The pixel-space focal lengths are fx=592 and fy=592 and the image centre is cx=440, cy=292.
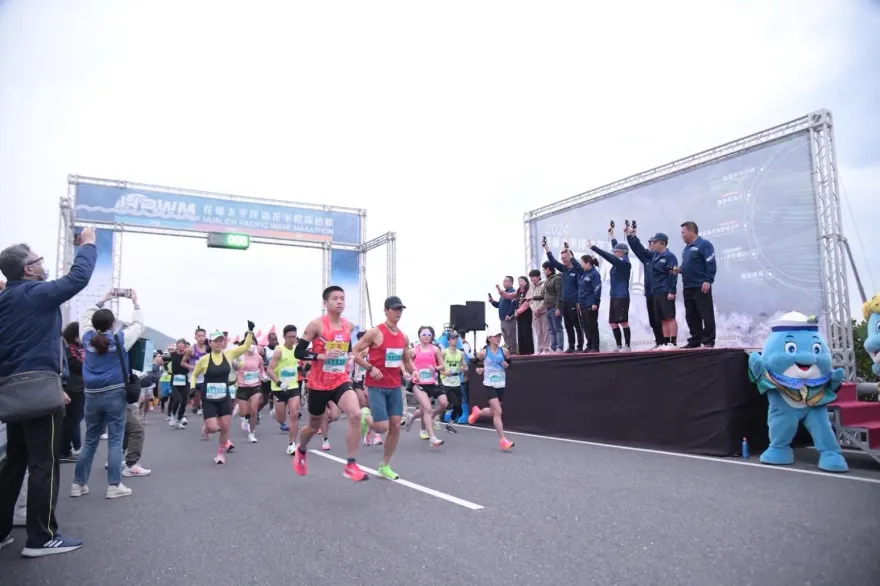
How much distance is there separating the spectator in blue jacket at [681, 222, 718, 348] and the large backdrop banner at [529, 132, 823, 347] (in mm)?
2511

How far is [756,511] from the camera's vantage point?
5090 millimetres

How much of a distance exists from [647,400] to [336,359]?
5568 mm

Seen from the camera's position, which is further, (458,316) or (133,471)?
(458,316)

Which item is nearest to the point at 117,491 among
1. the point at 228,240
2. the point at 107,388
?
the point at 107,388

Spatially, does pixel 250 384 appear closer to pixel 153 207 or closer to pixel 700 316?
pixel 700 316

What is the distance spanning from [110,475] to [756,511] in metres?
6.30

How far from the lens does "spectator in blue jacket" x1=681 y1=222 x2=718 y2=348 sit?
9.05m

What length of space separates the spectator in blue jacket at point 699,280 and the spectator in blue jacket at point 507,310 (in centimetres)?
555

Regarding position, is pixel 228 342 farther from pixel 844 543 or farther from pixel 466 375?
pixel 844 543

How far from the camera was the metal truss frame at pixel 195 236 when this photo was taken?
67.5 ft

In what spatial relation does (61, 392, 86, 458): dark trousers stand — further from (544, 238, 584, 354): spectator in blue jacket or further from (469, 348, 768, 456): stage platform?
(544, 238, 584, 354): spectator in blue jacket

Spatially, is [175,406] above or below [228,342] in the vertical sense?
below

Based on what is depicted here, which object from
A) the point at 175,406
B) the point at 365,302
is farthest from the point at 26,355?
the point at 365,302

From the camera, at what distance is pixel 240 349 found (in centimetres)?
934
